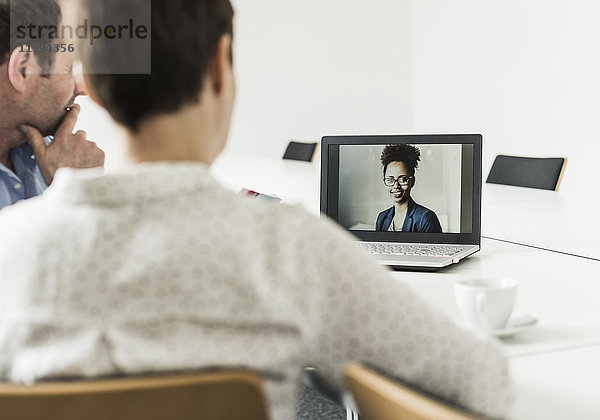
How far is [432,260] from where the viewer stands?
62.7 inches

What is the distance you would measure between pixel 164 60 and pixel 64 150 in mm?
898

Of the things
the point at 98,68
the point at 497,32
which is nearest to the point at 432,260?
the point at 98,68

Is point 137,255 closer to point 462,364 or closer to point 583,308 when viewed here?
point 462,364

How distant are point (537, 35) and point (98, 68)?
18.0 ft

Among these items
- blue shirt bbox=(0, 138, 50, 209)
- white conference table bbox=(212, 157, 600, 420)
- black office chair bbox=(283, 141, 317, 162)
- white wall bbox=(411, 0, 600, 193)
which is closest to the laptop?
white conference table bbox=(212, 157, 600, 420)

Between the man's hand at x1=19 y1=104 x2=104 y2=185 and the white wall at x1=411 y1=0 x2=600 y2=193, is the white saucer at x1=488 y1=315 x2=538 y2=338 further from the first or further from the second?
the white wall at x1=411 y1=0 x2=600 y2=193

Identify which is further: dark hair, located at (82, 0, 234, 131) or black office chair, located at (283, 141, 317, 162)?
black office chair, located at (283, 141, 317, 162)

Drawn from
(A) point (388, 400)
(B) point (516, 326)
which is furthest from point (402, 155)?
(A) point (388, 400)

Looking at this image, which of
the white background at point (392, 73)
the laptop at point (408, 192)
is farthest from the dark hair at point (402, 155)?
the white background at point (392, 73)

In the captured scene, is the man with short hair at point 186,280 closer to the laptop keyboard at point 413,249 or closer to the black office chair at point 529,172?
the laptop keyboard at point 413,249

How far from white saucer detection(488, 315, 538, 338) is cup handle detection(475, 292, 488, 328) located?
0.05 feet

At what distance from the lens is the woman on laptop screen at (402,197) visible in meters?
1.77

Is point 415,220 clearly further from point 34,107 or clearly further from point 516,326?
point 34,107

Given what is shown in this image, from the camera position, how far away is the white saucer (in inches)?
43.2
